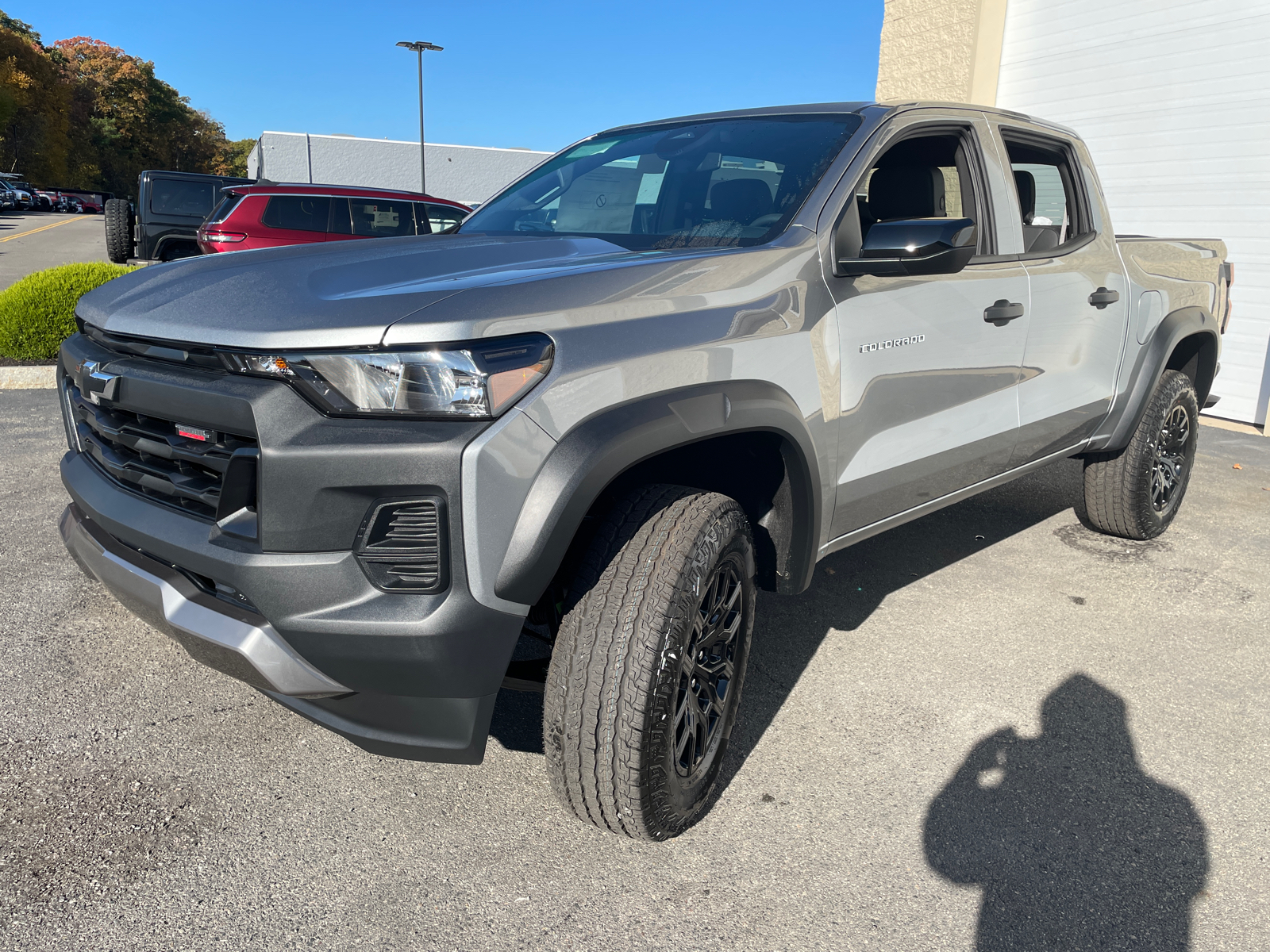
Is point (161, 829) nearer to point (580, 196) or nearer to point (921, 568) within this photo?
point (580, 196)

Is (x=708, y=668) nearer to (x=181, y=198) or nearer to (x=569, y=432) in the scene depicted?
(x=569, y=432)

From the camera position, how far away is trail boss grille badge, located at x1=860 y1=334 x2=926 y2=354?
262 cm

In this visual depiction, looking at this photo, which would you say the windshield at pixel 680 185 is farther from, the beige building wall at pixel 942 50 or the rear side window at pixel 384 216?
the rear side window at pixel 384 216

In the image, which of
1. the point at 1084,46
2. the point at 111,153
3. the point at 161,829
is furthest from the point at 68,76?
the point at 161,829

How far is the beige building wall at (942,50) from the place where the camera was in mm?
9562

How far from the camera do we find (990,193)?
10.8ft

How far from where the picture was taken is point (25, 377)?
7344mm

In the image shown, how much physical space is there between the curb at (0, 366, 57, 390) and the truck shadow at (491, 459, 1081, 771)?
6.18 meters

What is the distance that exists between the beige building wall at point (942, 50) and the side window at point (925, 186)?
6771 millimetres

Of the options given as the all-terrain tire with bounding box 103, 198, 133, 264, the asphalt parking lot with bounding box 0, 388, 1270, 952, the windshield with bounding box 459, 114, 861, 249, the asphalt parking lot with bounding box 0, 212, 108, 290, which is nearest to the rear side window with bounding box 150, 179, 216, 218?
the all-terrain tire with bounding box 103, 198, 133, 264

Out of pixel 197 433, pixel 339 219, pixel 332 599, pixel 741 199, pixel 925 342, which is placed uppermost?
pixel 741 199

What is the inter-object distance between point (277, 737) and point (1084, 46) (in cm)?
940

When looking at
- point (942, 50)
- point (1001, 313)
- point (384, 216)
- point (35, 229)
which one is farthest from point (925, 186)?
point (35, 229)

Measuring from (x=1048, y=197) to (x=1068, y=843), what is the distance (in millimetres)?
Result: 2686
